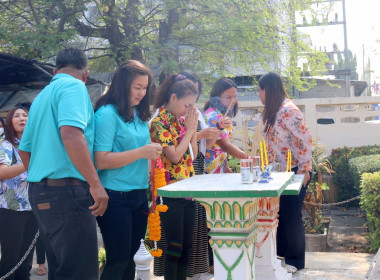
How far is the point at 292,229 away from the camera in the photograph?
459 cm

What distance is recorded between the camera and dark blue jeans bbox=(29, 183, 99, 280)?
2.51 meters

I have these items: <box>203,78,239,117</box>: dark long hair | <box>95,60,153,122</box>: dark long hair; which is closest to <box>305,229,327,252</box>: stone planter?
<box>203,78,239,117</box>: dark long hair

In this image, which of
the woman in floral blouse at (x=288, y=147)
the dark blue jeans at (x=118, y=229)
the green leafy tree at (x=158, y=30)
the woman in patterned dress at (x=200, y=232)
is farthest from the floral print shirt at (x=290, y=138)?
the green leafy tree at (x=158, y=30)

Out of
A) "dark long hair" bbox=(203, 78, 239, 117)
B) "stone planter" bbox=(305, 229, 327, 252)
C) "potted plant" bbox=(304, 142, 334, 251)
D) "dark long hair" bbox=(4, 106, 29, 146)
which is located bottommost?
"stone planter" bbox=(305, 229, 327, 252)

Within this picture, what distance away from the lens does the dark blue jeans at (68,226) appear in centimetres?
251

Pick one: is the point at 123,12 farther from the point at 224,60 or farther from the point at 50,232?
the point at 50,232

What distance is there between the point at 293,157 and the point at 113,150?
2.12 metres

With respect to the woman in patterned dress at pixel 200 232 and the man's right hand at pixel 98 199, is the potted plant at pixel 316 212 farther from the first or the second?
the man's right hand at pixel 98 199

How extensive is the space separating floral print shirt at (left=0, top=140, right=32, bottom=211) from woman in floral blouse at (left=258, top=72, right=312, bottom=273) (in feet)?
6.83

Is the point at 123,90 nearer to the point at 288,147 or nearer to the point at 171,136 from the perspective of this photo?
the point at 171,136

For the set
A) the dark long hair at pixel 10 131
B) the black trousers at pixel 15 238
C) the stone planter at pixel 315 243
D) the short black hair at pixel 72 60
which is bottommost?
the stone planter at pixel 315 243

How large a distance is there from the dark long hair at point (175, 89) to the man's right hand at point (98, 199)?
1.20 m

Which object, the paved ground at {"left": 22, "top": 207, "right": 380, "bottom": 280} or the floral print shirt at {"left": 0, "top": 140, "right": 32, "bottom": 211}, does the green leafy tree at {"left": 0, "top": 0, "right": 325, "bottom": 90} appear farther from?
the floral print shirt at {"left": 0, "top": 140, "right": 32, "bottom": 211}

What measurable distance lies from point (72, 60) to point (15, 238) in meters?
1.58
